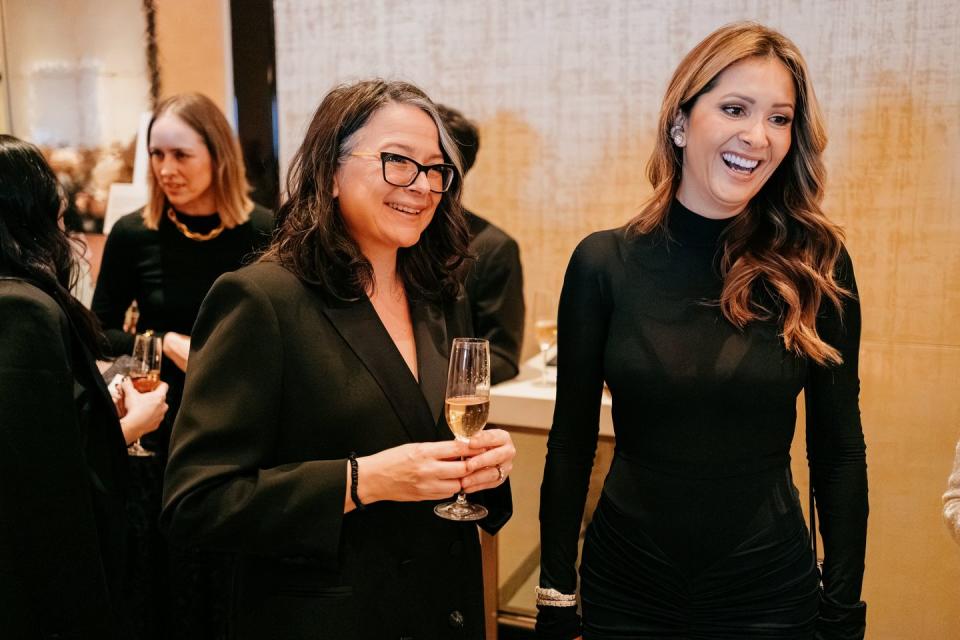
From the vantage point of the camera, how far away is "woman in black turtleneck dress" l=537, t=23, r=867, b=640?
1.67 meters

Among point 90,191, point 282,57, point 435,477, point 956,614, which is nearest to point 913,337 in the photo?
point 956,614

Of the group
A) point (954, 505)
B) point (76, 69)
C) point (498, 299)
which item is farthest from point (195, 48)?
point (954, 505)

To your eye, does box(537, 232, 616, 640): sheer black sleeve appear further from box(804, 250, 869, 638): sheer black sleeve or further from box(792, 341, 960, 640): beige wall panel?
box(792, 341, 960, 640): beige wall panel

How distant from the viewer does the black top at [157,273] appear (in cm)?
306

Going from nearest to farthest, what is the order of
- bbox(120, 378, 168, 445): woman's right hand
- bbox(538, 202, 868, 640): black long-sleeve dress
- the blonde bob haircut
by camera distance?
bbox(538, 202, 868, 640): black long-sleeve dress
bbox(120, 378, 168, 445): woman's right hand
the blonde bob haircut

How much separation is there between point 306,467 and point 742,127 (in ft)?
3.41

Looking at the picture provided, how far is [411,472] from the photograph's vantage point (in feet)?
4.63

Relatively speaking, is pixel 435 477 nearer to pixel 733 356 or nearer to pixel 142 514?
pixel 733 356

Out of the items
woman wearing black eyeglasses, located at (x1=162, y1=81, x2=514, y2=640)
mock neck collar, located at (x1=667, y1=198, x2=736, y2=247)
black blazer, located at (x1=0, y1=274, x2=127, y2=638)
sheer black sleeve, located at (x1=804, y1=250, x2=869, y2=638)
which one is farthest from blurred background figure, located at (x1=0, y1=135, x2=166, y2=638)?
sheer black sleeve, located at (x1=804, y1=250, x2=869, y2=638)

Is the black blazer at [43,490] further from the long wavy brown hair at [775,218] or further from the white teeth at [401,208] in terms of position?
the long wavy brown hair at [775,218]

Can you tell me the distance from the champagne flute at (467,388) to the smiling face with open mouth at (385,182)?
0.87ft

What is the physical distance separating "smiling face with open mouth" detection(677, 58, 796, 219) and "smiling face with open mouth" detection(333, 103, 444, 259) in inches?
21.4

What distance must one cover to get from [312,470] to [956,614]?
9.03 ft

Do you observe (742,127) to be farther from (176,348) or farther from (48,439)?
(176,348)
